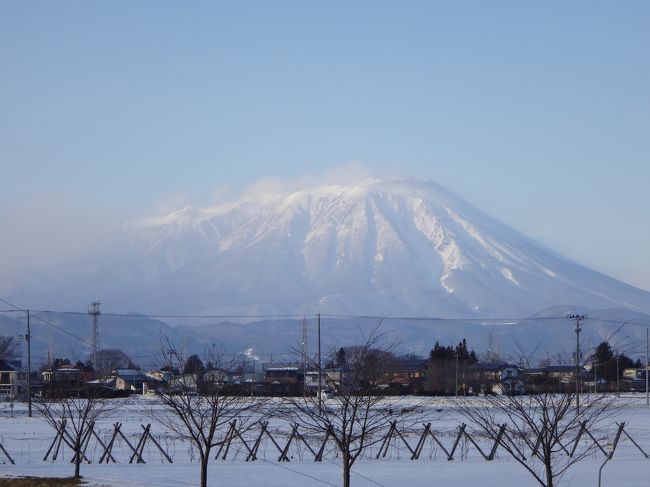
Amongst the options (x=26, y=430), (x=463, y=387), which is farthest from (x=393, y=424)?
(x=463, y=387)

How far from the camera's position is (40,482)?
22.7 m

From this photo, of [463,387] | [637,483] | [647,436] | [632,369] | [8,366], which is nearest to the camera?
[637,483]

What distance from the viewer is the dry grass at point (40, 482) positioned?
2242 cm

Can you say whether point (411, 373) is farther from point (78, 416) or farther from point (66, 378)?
point (78, 416)

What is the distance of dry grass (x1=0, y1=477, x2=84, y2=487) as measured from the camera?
22.4 metres

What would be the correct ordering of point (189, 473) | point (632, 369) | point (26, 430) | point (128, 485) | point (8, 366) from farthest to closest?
point (632, 369)
point (8, 366)
point (26, 430)
point (189, 473)
point (128, 485)

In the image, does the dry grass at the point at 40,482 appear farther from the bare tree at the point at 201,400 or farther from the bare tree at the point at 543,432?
the bare tree at the point at 543,432

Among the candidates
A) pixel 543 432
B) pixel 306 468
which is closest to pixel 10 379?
pixel 306 468

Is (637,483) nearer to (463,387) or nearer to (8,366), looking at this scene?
(463,387)

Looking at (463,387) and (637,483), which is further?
(463,387)

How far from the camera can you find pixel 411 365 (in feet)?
311

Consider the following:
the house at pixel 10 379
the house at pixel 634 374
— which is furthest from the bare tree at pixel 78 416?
the house at pixel 634 374

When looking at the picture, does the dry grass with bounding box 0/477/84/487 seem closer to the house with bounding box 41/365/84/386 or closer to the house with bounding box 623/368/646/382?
the house with bounding box 41/365/84/386

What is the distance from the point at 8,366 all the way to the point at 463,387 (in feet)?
129
